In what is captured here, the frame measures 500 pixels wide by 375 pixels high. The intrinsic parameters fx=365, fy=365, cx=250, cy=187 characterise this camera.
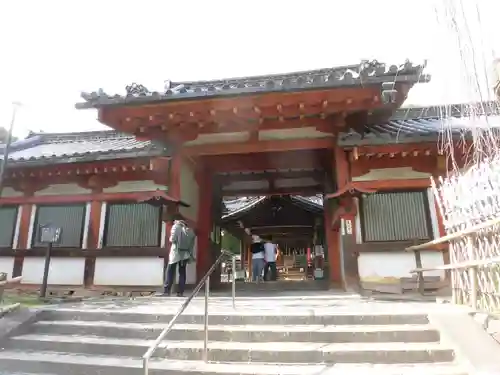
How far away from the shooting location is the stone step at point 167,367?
12.2 ft

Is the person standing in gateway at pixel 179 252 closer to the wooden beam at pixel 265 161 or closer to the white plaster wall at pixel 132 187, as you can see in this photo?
the white plaster wall at pixel 132 187

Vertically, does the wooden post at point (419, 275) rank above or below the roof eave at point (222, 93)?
below

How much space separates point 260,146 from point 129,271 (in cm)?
427

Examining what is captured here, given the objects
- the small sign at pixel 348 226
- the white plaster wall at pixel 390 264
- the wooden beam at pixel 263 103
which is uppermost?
the wooden beam at pixel 263 103

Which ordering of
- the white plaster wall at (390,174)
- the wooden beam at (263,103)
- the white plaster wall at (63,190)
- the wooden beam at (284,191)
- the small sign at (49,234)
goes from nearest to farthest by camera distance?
the wooden beam at (263,103)
the small sign at (49,234)
the white plaster wall at (390,174)
the white plaster wall at (63,190)
the wooden beam at (284,191)

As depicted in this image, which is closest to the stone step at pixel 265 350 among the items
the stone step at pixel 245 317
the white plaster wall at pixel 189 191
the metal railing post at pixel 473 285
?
the stone step at pixel 245 317

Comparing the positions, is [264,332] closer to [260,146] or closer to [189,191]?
[260,146]

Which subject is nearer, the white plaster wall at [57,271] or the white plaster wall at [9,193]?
the white plaster wall at [57,271]

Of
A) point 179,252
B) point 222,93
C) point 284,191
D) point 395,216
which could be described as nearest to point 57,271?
point 179,252

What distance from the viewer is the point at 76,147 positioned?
40.6 feet

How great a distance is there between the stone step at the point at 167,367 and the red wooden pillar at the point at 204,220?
4.94m

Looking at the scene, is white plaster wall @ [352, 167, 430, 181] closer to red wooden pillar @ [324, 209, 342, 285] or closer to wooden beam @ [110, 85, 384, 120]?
wooden beam @ [110, 85, 384, 120]

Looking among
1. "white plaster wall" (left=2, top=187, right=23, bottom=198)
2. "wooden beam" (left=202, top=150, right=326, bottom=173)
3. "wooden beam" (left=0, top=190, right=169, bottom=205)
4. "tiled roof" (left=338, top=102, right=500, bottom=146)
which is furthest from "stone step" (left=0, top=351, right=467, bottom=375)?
"wooden beam" (left=202, top=150, right=326, bottom=173)

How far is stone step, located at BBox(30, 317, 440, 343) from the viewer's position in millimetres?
4289
